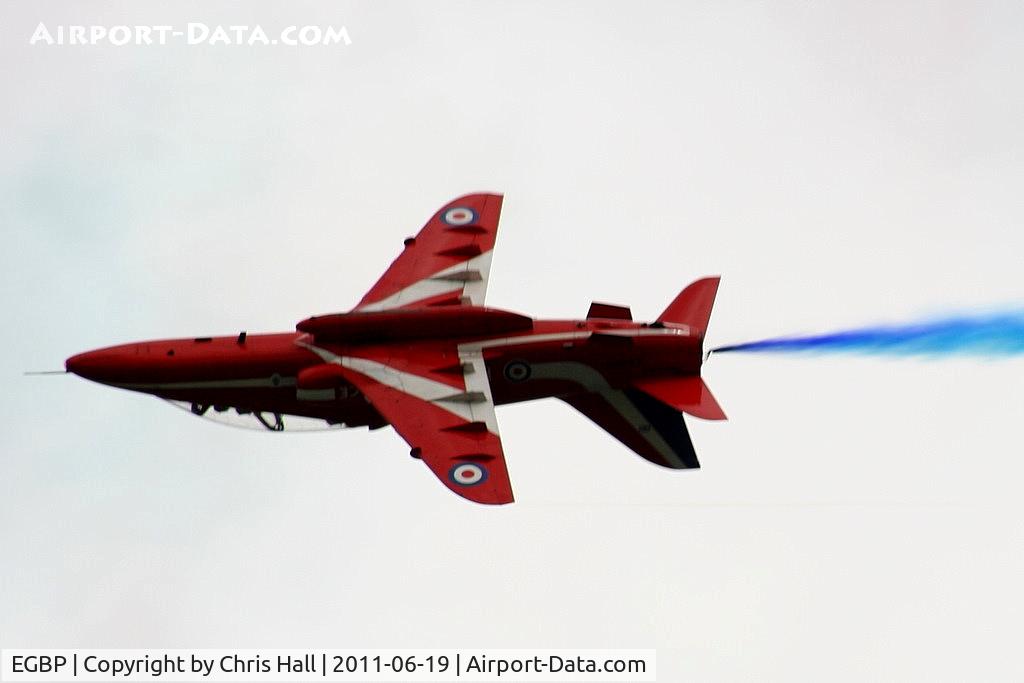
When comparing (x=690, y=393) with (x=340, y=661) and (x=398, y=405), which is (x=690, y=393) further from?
(x=340, y=661)

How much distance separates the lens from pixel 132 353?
47.0 metres

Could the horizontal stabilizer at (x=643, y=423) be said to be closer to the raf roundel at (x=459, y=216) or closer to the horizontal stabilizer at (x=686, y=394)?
the horizontal stabilizer at (x=686, y=394)

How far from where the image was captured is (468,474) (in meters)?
42.3

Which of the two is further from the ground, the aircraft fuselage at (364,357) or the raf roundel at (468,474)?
the aircraft fuselage at (364,357)

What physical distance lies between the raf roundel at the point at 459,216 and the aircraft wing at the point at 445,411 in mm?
5664

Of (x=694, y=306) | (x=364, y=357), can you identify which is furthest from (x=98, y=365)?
(x=694, y=306)

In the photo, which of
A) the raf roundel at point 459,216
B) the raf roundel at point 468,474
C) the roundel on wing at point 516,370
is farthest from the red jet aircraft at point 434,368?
the raf roundel at point 459,216

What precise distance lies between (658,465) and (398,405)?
6.97 metres

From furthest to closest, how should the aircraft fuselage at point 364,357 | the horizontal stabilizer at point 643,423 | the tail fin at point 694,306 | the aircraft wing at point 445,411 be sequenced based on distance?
1. the tail fin at point 694,306
2. the horizontal stabilizer at point 643,423
3. the aircraft fuselage at point 364,357
4. the aircraft wing at point 445,411

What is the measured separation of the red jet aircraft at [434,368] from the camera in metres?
45.7

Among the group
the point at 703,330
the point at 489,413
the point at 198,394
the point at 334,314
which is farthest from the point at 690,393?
the point at 198,394

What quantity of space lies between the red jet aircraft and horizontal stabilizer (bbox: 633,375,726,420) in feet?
0.08

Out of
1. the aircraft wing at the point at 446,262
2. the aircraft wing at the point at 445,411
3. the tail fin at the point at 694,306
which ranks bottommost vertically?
the aircraft wing at the point at 445,411

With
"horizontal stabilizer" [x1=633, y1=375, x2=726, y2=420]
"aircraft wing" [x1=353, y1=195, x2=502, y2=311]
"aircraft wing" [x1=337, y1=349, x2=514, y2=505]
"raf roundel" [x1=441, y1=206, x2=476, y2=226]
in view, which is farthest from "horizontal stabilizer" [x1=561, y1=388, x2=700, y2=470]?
"raf roundel" [x1=441, y1=206, x2=476, y2=226]
